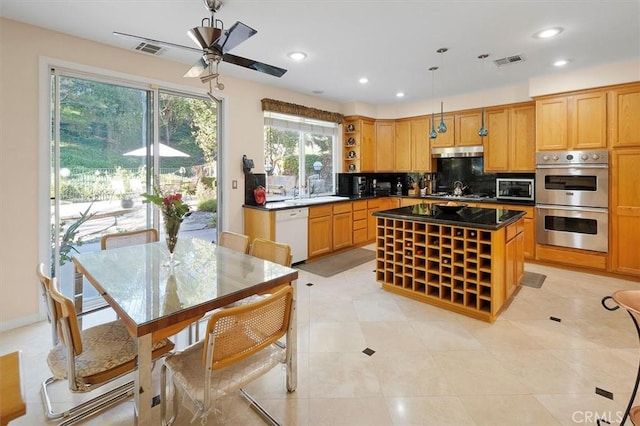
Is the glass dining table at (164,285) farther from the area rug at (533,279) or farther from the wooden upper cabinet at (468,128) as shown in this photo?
the wooden upper cabinet at (468,128)

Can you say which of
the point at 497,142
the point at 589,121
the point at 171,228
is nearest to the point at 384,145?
the point at 497,142

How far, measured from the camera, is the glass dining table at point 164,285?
1.39 meters

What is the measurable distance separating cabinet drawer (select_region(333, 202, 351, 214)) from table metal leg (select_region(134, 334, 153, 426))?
13.1 feet

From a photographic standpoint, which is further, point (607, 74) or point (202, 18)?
point (607, 74)

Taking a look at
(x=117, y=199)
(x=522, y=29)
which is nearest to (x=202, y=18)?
(x=117, y=199)

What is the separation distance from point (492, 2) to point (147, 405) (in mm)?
3424

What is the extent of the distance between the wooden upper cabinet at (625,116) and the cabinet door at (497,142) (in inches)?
50.1

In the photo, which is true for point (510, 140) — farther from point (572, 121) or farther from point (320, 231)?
point (320, 231)

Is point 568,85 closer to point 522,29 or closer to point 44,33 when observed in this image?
point 522,29

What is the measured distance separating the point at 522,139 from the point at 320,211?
3.26 metres

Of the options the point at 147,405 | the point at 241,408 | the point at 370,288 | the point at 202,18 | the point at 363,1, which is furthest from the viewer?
the point at 370,288

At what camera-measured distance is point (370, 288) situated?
149 inches

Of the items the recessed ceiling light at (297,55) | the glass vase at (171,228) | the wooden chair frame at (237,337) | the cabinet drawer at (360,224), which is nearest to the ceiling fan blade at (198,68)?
the glass vase at (171,228)

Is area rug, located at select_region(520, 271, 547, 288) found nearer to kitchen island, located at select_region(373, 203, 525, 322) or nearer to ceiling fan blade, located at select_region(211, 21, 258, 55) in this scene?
kitchen island, located at select_region(373, 203, 525, 322)
